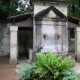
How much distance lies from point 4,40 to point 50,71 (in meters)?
11.4

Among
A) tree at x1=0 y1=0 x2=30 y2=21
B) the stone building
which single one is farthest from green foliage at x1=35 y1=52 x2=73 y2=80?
tree at x1=0 y1=0 x2=30 y2=21

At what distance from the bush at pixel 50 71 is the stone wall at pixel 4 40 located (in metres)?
10.5

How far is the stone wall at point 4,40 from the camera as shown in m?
16.5

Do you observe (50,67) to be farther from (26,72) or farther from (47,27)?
(47,27)

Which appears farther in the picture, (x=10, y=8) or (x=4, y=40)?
(x=10, y=8)

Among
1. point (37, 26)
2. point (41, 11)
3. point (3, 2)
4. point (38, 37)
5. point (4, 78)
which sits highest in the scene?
point (3, 2)

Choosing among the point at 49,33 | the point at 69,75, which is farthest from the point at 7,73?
the point at 49,33

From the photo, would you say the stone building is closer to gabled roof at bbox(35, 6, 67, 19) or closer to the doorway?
gabled roof at bbox(35, 6, 67, 19)

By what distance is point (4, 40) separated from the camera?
16.7m

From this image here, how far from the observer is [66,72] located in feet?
19.1

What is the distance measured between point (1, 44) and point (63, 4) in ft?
25.2

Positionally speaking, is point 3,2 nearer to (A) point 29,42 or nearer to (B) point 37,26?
(A) point 29,42

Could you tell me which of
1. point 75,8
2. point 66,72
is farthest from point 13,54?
point 75,8

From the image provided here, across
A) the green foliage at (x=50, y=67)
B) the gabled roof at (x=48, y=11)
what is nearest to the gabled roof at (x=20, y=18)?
the gabled roof at (x=48, y=11)
